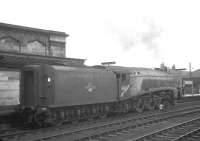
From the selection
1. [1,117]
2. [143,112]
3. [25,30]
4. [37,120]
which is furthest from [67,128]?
[25,30]

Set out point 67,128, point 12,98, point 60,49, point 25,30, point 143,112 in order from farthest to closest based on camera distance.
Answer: point 60,49, point 25,30, point 143,112, point 12,98, point 67,128

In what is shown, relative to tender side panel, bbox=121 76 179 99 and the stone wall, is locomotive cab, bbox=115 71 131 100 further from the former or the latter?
the stone wall

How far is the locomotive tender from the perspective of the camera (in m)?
13.5

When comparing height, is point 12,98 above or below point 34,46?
below

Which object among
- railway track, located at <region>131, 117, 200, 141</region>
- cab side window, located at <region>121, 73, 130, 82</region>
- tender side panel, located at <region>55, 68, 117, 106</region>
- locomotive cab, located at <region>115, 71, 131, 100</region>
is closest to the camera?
railway track, located at <region>131, 117, 200, 141</region>

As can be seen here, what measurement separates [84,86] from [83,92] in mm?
326

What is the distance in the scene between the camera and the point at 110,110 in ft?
56.4

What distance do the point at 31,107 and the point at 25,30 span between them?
13.2 meters

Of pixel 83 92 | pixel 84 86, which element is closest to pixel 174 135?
pixel 83 92

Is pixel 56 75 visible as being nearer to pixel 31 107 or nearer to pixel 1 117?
pixel 31 107

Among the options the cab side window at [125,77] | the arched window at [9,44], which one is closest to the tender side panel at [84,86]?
the cab side window at [125,77]

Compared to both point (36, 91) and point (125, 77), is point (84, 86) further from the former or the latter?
point (125, 77)

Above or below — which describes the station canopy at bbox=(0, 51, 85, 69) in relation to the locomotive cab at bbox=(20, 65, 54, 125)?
above

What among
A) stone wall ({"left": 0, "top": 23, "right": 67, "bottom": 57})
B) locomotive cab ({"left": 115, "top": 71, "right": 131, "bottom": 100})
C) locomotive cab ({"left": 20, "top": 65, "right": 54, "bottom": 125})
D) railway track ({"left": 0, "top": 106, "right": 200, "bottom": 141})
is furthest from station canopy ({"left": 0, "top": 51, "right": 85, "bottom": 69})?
stone wall ({"left": 0, "top": 23, "right": 67, "bottom": 57})
